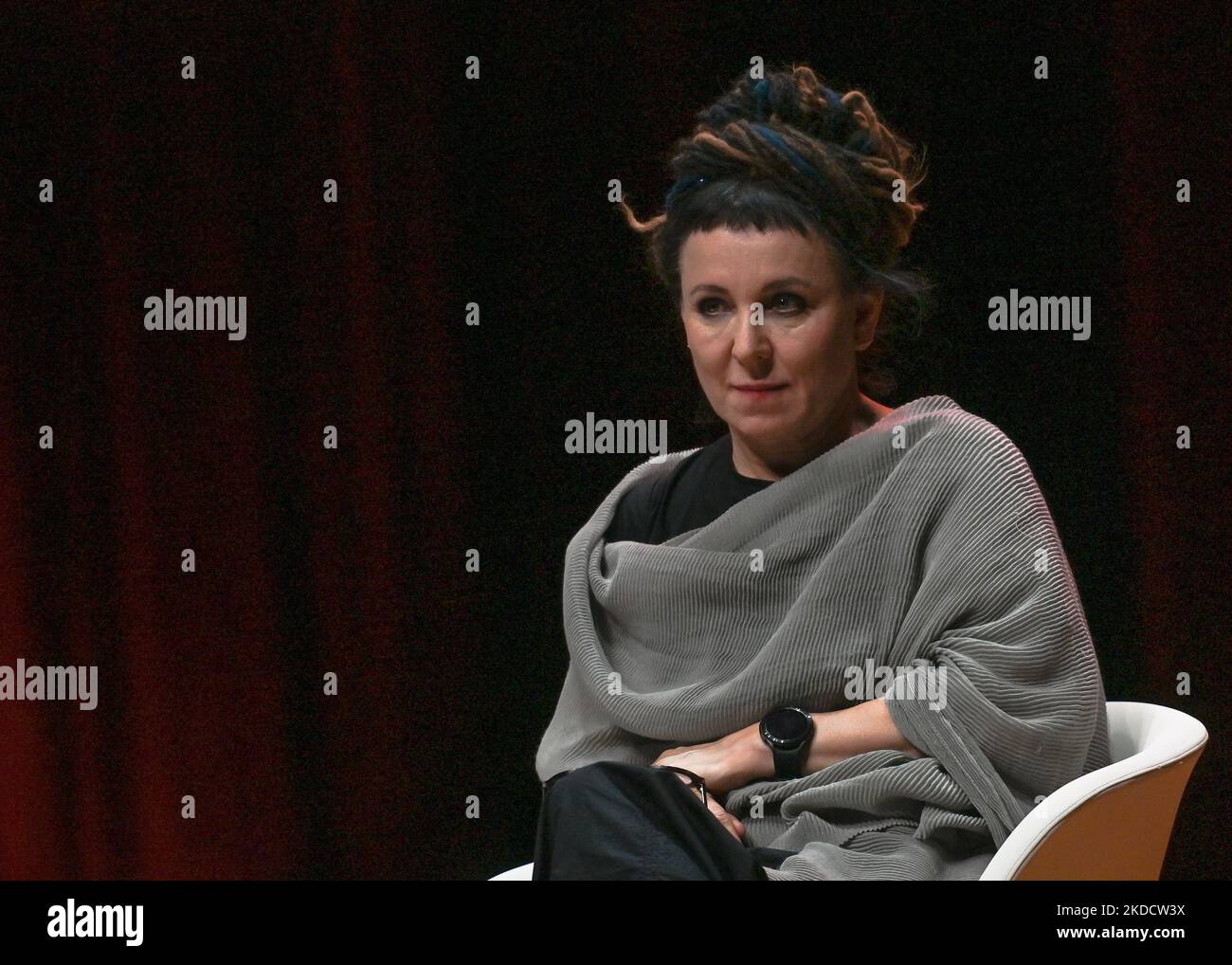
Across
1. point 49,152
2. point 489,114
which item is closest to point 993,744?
point 489,114

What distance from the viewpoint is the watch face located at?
5.11 ft

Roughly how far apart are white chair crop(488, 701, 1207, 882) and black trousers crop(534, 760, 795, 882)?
0.26m

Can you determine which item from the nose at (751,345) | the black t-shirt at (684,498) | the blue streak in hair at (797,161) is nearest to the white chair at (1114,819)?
the black t-shirt at (684,498)

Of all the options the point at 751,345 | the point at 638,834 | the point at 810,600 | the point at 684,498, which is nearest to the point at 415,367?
the point at 684,498

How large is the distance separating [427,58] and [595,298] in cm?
45

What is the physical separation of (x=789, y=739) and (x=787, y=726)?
18 mm

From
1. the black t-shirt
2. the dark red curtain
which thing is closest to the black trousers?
the black t-shirt

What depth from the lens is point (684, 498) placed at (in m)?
1.80

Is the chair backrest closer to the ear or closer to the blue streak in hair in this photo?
the ear

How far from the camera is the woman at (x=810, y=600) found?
1489 millimetres

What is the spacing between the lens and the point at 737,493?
1.74 meters

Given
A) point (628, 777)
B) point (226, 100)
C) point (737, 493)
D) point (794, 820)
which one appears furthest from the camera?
point (226, 100)

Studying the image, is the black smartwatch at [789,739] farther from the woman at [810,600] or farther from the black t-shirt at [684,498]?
the black t-shirt at [684,498]

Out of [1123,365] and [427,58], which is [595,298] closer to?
[427,58]
